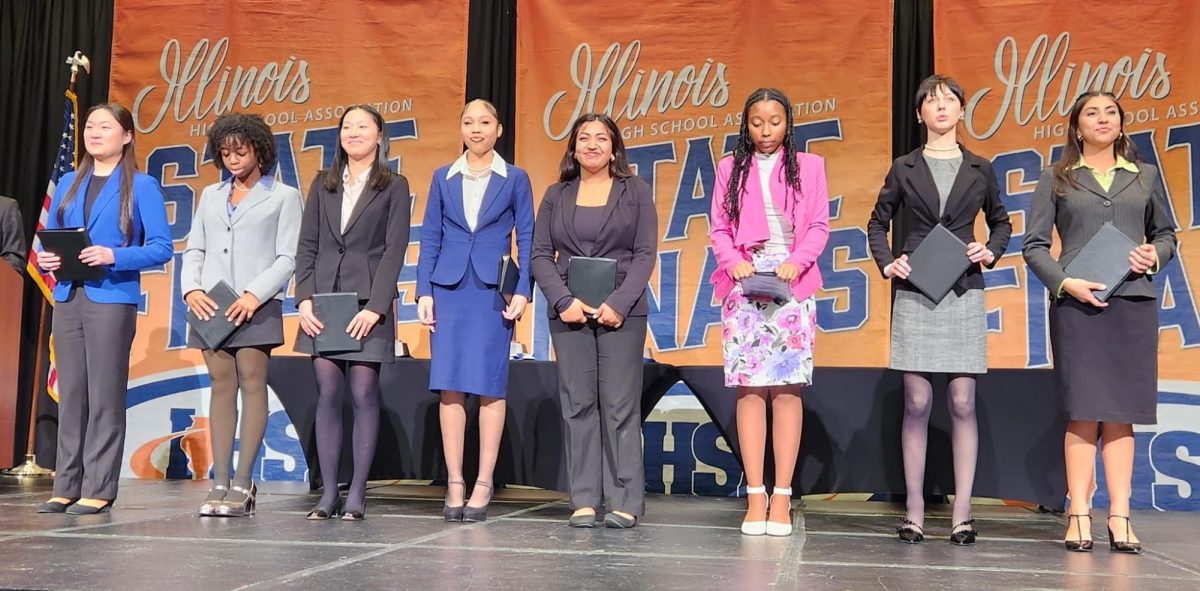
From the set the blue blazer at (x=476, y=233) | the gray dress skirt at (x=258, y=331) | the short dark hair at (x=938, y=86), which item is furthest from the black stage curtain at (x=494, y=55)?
the short dark hair at (x=938, y=86)

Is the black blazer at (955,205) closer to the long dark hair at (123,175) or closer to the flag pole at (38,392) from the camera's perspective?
the long dark hair at (123,175)

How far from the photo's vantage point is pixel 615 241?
344 centimetres

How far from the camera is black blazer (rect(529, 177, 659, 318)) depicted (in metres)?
3.39

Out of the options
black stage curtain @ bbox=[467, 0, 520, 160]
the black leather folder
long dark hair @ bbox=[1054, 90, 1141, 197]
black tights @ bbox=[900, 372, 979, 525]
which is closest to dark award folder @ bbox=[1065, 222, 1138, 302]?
the black leather folder

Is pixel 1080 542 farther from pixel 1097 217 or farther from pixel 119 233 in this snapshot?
pixel 119 233

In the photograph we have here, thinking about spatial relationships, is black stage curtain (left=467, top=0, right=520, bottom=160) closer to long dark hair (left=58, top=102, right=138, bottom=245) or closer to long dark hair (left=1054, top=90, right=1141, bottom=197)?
long dark hair (left=58, top=102, right=138, bottom=245)

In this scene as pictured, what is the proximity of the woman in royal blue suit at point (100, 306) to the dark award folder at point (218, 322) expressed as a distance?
325mm

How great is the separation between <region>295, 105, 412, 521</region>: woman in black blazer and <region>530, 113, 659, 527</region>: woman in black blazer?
0.51m

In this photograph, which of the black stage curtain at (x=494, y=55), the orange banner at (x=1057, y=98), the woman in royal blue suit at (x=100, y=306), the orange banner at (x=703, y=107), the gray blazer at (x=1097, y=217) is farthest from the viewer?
the black stage curtain at (x=494, y=55)

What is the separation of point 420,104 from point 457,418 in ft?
8.29

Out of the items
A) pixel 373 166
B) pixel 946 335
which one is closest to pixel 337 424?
pixel 373 166

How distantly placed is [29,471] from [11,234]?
1.85 meters

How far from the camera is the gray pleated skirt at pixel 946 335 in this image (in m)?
3.21

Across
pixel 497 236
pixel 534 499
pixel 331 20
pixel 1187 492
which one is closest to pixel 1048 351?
pixel 1187 492
